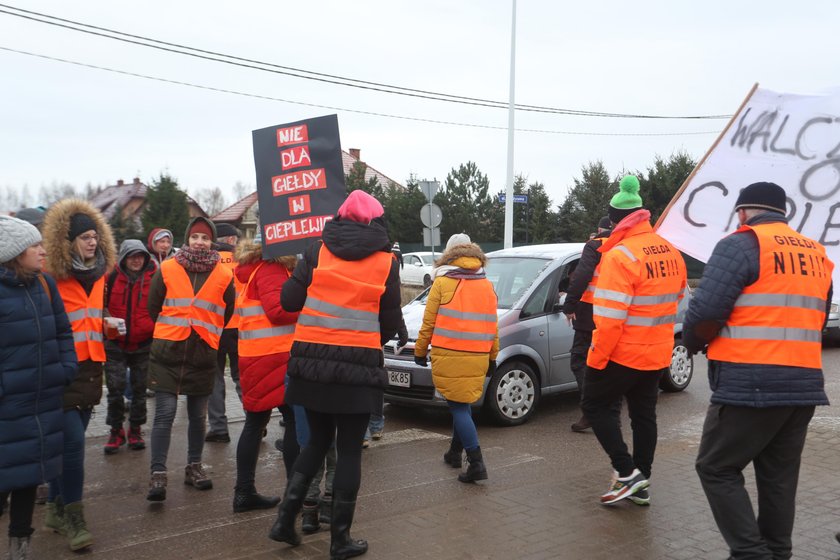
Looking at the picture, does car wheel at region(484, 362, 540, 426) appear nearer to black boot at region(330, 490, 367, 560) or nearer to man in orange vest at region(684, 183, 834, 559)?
black boot at region(330, 490, 367, 560)

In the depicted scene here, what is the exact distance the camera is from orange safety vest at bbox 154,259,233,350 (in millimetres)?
5742

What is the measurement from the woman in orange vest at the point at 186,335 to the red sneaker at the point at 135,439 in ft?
5.12

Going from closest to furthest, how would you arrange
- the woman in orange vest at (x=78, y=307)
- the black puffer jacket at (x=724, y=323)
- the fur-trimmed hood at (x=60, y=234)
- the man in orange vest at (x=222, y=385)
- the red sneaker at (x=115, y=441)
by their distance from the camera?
the black puffer jacket at (x=724, y=323)
the woman in orange vest at (x=78, y=307)
the fur-trimmed hood at (x=60, y=234)
the red sneaker at (x=115, y=441)
the man in orange vest at (x=222, y=385)

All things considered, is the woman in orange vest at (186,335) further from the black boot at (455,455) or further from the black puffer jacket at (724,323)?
the black puffer jacket at (724,323)

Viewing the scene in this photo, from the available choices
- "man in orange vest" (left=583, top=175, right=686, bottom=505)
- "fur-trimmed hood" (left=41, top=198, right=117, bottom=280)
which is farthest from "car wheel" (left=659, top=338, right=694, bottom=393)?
"fur-trimmed hood" (left=41, top=198, right=117, bottom=280)

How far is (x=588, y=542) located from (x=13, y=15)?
14.8 meters

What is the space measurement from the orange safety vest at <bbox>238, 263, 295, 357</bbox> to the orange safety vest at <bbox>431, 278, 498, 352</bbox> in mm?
1404

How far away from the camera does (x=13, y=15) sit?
1511 centimetres

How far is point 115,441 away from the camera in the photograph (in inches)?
287

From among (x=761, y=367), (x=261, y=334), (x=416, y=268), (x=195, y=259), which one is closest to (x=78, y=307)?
(x=195, y=259)

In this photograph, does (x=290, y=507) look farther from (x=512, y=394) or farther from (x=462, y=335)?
(x=512, y=394)

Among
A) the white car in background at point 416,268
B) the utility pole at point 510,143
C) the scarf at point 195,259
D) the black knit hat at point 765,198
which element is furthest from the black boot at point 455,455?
the white car in background at point 416,268

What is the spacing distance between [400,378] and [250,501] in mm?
2867

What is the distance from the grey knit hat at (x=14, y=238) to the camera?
4.11 meters
